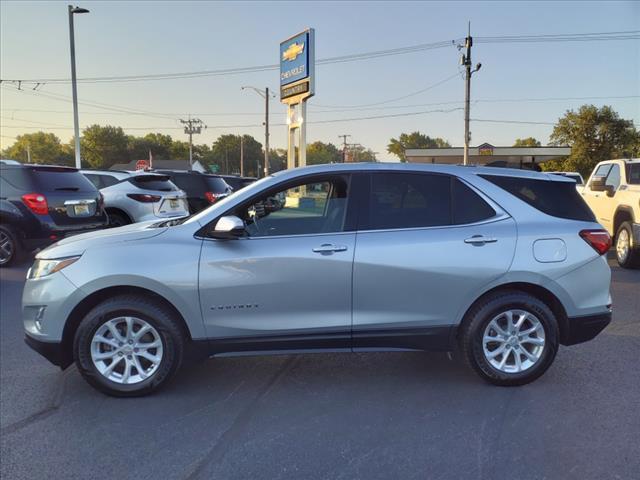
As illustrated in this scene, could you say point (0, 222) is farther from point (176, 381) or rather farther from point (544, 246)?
point (544, 246)

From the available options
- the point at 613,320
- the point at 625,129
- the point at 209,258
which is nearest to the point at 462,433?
the point at 209,258

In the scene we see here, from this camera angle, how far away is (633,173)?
29.0 ft

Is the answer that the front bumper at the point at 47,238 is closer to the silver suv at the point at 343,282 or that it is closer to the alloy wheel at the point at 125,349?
the silver suv at the point at 343,282

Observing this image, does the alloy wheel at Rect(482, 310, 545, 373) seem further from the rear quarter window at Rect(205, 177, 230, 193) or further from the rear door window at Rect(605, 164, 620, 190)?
the rear quarter window at Rect(205, 177, 230, 193)

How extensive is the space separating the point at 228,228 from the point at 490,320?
2.05 m

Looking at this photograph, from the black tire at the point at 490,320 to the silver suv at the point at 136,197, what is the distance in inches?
300

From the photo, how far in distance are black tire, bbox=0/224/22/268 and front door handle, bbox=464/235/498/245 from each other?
758cm

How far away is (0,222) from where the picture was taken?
8062mm

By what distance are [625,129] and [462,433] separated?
175ft

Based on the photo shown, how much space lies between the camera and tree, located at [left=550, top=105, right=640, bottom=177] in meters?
46.7

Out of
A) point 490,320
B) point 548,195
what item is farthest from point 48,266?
point 548,195

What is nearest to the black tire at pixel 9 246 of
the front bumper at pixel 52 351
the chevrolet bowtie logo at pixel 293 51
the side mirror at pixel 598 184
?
the front bumper at pixel 52 351

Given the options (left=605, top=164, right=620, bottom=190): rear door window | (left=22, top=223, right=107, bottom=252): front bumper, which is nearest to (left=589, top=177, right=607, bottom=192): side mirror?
(left=605, top=164, right=620, bottom=190): rear door window

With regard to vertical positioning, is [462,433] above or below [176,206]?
below
